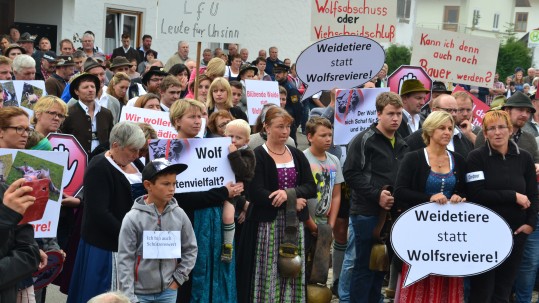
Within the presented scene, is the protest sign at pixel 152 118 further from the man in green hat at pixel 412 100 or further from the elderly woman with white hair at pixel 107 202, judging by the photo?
the man in green hat at pixel 412 100

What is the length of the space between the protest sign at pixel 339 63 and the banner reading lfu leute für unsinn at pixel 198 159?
2.70m

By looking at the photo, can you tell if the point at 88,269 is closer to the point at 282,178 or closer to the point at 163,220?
the point at 163,220

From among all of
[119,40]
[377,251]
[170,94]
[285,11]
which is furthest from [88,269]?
[285,11]

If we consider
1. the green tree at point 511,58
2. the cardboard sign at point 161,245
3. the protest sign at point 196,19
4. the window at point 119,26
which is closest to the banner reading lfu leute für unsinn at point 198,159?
the cardboard sign at point 161,245

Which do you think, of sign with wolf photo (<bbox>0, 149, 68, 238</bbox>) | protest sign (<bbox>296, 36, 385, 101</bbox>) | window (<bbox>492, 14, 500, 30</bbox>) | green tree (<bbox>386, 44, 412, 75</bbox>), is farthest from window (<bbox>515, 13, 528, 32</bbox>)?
sign with wolf photo (<bbox>0, 149, 68, 238</bbox>)

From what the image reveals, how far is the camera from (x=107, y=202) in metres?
6.46

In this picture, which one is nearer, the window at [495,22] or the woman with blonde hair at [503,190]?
the woman with blonde hair at [503,190]

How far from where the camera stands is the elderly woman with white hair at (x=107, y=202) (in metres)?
6.45

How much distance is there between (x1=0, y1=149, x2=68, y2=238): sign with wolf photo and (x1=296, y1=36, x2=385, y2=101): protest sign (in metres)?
4.03

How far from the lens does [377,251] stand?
7.92 meters

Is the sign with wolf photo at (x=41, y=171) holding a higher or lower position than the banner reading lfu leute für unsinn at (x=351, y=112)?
lower

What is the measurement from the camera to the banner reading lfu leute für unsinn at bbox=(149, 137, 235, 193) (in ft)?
22.9

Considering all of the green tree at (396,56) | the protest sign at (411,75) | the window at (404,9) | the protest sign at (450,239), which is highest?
the window at (404,9)

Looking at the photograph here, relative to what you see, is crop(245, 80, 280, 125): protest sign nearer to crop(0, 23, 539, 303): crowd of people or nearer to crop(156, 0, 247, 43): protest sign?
crop(156, 0, 247, 43): protest sign
